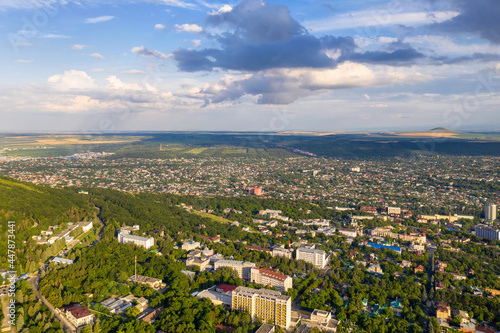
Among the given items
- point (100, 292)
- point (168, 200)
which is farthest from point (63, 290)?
point (168, 200)

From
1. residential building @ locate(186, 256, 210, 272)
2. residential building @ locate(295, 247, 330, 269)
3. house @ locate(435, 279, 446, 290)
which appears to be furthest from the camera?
residential building @ locate(295, 247, 330, 269)

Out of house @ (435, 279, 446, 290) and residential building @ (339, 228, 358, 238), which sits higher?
residential building @ (339, 228, 358, 238)

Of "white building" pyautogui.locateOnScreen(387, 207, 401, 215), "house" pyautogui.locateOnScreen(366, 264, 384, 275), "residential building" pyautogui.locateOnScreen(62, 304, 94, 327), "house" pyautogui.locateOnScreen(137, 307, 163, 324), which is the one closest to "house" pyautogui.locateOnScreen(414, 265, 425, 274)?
"house" pyautogui.locateOnScreen(366, 264, 384, 275)

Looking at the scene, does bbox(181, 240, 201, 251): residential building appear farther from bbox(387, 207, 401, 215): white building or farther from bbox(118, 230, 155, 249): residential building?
bbox(387, 207, 401, 215): white building

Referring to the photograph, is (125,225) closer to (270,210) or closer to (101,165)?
(270,210)

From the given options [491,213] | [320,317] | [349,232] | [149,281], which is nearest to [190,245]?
[149,281]

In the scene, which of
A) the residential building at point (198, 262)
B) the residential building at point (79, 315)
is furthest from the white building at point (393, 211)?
the residential building at point (79, 315)

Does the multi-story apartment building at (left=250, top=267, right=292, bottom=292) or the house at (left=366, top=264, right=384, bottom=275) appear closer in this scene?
the multi-story apartment building at (left=250, top=267, right=292, bottom=292)

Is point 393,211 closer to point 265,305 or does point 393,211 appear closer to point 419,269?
point 419,269
